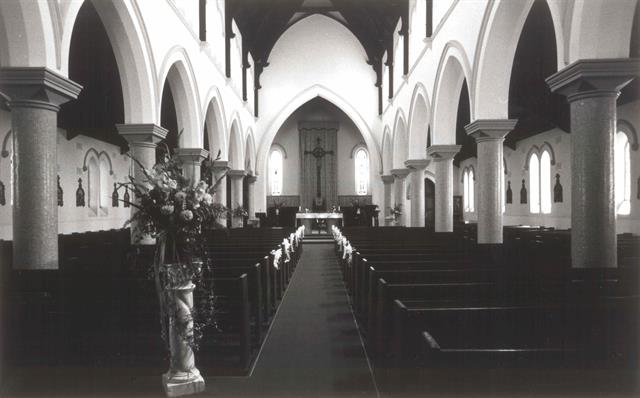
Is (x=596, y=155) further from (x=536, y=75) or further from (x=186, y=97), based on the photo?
(x=186, y=97)

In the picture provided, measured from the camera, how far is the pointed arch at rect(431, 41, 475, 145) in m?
13.3

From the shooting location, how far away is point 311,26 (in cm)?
2672

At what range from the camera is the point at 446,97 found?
14.0 meters

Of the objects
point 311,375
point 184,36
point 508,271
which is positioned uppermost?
point 184,36

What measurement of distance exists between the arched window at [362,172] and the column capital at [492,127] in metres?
19.5

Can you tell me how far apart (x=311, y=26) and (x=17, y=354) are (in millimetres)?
24065

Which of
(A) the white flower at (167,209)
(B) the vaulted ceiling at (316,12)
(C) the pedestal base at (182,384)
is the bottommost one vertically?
(C) the pedestal base at (182,384)

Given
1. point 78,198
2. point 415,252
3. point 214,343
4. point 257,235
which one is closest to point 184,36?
point 257,235

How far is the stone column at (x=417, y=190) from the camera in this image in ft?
58.3

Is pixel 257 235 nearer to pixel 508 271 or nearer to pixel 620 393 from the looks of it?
pixel 508 271

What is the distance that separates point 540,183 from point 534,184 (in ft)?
1.85

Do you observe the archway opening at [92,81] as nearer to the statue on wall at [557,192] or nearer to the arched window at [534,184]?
the statue on wall at [557,192]

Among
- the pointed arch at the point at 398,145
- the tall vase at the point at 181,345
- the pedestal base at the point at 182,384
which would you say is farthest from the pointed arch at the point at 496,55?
the pointed arch at the point at 398,145

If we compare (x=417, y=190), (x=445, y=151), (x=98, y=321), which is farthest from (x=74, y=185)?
(x=98, y=321)
